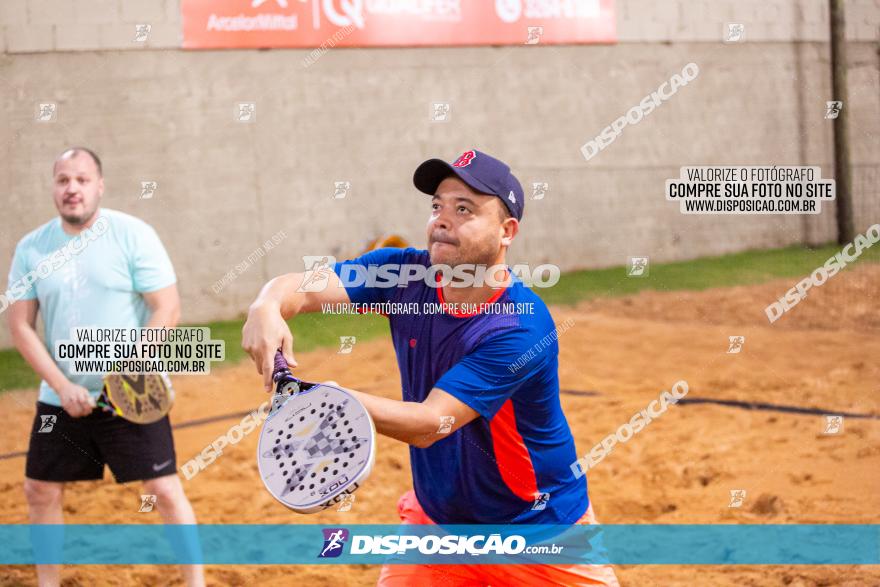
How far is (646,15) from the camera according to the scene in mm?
12750

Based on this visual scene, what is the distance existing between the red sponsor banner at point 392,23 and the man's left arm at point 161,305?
578 cm

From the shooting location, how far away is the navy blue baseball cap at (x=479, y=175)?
11.9 ft

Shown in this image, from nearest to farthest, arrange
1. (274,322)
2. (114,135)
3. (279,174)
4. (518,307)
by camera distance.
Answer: (274,322)
(518,307)
(114,135)
(279,174)

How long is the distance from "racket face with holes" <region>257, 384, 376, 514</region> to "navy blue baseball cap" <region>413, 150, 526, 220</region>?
3.36 ft

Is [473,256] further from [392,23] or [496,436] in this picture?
[392,23]

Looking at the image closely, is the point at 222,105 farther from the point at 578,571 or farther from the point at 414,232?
the point at 578,571

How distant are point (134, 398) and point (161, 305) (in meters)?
0.56

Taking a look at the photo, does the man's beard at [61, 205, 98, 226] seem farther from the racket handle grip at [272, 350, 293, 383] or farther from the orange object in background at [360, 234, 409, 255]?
the orange object in background at [360, 234, 409, 255]

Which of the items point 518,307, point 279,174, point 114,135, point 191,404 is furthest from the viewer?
point 279,174

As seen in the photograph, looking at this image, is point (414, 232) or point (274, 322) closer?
point (274, 322)

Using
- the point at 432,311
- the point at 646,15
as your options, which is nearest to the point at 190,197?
the point at 646,15

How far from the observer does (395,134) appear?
11719 millimetres

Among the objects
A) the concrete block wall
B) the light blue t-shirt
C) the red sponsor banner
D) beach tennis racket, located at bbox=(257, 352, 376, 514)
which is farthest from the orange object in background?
beach tennis racket, located at bbox=(257, 352, 376, 514)

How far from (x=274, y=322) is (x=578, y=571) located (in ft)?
4.66
